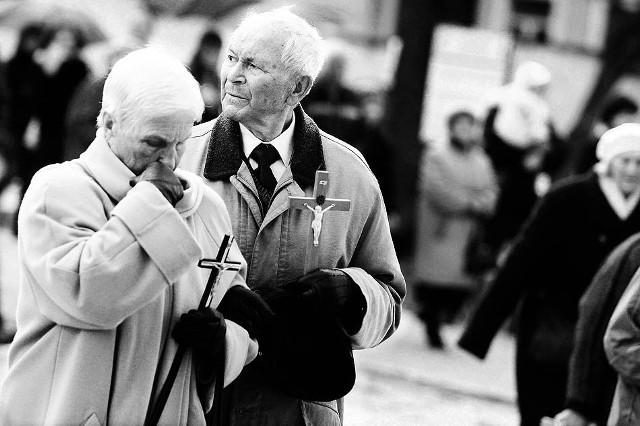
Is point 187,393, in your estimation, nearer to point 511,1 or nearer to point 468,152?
point 468,152

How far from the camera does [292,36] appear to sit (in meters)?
4.18

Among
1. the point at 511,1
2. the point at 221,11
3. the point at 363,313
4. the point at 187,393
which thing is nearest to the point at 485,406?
the point at 363,313

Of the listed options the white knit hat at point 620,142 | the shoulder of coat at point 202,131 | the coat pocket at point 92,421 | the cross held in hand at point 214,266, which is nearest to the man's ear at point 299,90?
the shoulder of coat at point 202,131

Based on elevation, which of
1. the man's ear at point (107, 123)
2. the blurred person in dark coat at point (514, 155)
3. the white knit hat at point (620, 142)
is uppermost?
the man's ear at point (107, 123)

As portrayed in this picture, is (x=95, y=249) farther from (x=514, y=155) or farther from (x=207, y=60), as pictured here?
(x=514, y=155)

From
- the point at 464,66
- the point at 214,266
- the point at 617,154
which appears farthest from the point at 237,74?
the point at 464,66

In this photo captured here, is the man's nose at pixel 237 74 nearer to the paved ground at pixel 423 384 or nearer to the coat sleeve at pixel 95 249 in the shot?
the coat sleeve at pixel 95 249

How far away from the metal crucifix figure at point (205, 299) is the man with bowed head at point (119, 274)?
21 mm

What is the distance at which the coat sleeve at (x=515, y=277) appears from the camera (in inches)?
253

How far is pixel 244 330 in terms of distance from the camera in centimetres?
356

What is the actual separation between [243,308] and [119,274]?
0.57 metres

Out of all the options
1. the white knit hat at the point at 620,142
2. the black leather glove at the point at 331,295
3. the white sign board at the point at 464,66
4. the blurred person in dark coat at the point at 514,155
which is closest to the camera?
the black leather glove at the point at 331,295

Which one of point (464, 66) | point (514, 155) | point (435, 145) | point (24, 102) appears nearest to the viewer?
point (24, 102)

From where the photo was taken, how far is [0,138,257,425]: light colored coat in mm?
3102
